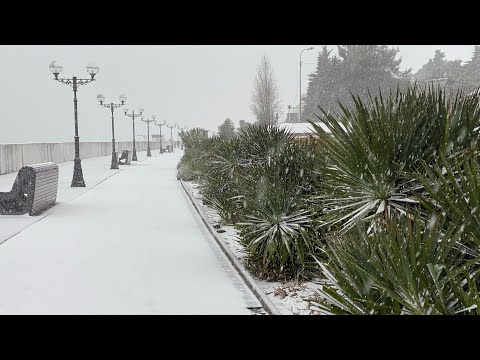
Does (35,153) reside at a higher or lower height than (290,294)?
higher

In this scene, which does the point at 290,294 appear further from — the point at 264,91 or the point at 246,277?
the point at 264,91

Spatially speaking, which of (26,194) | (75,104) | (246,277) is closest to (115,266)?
(246,277)

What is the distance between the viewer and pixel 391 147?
4.23m

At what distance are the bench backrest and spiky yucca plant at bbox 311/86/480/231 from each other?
803 centimetres

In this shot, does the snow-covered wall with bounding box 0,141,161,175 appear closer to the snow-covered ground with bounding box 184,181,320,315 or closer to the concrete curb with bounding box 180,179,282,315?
the concrete curb with bounding box 180,179,282,315

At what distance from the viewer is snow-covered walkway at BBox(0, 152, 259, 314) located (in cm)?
461

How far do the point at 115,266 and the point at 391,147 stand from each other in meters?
3.97

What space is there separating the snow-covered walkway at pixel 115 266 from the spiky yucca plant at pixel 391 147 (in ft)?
5.21

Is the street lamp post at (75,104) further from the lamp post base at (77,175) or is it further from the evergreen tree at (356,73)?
the evergreen tree at (356,73)

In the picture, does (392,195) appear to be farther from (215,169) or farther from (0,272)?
(215,169)

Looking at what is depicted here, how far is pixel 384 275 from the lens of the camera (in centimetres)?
250

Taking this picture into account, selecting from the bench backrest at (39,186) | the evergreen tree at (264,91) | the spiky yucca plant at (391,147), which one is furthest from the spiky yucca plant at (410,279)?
the evergreen tree at (264,91)

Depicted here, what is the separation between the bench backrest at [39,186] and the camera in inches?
401
